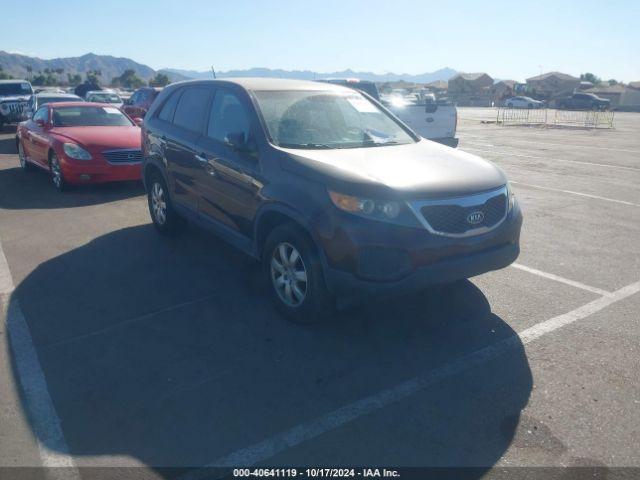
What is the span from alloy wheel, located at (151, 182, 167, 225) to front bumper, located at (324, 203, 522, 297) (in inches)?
131

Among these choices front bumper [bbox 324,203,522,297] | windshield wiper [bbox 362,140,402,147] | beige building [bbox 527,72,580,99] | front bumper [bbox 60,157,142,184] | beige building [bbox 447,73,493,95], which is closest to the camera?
front bumper [bbox 324,203,522,297]

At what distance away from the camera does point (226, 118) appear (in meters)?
5.26

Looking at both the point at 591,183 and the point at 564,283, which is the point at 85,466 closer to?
the point at 564,283

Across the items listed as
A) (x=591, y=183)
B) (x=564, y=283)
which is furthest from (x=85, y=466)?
(x=591, y=183)

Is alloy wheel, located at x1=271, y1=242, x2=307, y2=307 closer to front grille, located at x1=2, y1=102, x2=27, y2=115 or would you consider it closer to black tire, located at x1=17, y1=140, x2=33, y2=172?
black tire, located at x1=17, y1=140, x2=33, y2=172

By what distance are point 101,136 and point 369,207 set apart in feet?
23.6

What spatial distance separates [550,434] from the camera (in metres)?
3.09

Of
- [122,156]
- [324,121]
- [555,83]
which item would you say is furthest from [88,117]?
[555,83]

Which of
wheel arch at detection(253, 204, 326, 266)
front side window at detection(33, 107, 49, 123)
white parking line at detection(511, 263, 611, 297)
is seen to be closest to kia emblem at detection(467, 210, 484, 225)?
wheel arch at detection(253, 204, 326, 266)

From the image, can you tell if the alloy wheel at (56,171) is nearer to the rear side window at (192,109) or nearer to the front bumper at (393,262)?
the rear side window at (192,109)

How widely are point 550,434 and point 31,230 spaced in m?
6.60

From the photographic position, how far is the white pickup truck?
45.4 feet

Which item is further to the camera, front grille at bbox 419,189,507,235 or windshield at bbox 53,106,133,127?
windshield at bbox 53,106,133,127

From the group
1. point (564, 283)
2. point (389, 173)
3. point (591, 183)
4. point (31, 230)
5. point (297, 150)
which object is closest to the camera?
point (389, 173)
